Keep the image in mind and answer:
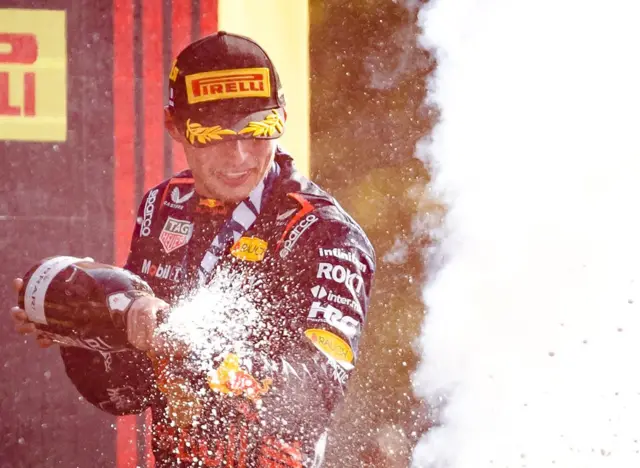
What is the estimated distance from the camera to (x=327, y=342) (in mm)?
1737

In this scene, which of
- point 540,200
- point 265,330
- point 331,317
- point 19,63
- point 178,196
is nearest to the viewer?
point 331,317

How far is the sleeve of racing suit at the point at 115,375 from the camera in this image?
6.16 feet

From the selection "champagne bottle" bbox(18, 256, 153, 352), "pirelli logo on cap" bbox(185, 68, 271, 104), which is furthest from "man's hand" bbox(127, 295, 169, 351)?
"pirelli logo on cap" bbox(185, 68, 271, 104)

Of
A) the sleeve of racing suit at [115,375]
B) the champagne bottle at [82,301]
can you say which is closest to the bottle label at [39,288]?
the champagne bottle at [82,301]

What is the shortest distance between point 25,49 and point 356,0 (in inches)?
36.8

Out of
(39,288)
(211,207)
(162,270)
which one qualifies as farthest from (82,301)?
(211,207)

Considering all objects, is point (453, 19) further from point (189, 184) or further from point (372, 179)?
point (189, 184)

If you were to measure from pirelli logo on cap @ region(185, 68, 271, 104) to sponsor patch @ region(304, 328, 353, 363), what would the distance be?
0.58 meters

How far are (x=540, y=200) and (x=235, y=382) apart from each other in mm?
1123

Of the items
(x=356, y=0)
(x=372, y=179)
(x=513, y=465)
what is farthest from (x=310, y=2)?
(x=513, y=465)

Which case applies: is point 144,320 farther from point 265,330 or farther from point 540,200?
point 540,200

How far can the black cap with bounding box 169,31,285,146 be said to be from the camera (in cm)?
190

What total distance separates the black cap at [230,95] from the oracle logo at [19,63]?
49 cm

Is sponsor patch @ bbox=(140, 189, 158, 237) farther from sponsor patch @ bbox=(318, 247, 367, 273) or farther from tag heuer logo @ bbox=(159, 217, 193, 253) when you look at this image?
sponsor patch @ bbox=(318, 247, 367, 273)
